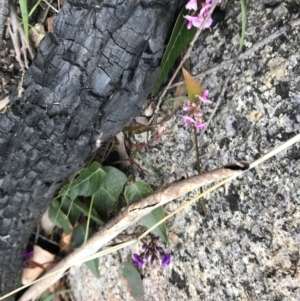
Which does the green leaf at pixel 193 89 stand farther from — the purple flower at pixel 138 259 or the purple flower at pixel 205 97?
the purple flower at pixel 138 259

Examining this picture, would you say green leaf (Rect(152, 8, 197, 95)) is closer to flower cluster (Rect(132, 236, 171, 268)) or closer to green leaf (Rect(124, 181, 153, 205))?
green leaf (Rect(124, 181, 153, 205))

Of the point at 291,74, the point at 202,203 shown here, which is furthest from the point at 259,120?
the point at 202,203

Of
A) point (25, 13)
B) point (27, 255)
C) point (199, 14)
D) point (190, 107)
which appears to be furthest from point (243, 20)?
point (27, 255)

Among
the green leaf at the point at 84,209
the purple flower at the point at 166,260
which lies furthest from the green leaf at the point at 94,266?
the purple flower at the point at 166,260

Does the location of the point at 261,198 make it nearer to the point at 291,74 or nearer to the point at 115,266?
the point at 291,74

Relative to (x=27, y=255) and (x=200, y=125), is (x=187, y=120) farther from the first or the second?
(x=27, y=255)

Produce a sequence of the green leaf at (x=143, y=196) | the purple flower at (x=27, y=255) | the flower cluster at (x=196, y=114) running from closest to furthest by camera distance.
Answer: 1. the flower cluster at (x=196, y=114)
2. the green leaf at (x=143, y=196)
3. the purple flower at (x=27, y=255)
